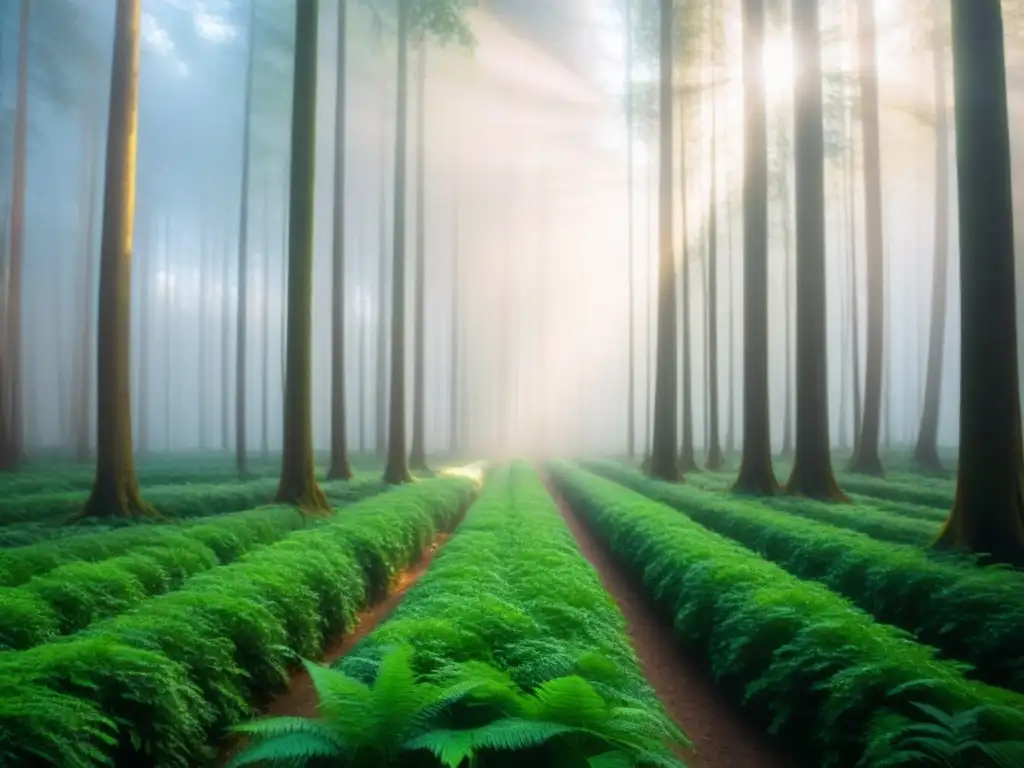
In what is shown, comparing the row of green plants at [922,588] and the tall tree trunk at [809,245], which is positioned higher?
the tall tree trunk at [809,245]

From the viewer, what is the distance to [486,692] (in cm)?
342

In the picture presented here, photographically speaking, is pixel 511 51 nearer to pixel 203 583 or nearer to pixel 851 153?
pixel 851 153

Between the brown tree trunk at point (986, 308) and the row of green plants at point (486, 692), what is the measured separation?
556 centimetres

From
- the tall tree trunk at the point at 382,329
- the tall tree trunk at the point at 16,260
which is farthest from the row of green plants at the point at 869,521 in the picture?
the tall tree trunk at the point at 16,260

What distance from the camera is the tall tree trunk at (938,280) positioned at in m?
25.3

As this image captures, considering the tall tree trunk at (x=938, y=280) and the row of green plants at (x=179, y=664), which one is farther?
the tall tree trunk at (x=938, y=280)

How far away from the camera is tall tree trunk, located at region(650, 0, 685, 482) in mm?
23812

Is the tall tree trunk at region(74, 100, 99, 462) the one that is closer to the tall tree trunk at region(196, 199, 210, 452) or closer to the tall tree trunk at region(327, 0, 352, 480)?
the tall tree trunk at region(196, 199, 210, 452)

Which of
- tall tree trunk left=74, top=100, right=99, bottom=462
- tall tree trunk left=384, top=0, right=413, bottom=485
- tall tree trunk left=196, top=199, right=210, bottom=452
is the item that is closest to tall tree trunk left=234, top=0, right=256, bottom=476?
tall tree trunk left=384, top=0, right=413, bottom=485

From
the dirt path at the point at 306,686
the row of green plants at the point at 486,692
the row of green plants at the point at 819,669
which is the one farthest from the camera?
the dirt path at the point at 306,686

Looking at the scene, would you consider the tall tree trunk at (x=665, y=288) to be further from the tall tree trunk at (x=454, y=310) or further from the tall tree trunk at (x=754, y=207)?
the tall tree trunk at (x=454, y=310)

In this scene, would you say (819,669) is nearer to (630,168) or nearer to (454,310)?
(630,168)

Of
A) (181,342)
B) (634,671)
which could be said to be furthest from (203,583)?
(181,342)

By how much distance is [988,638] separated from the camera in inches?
226
